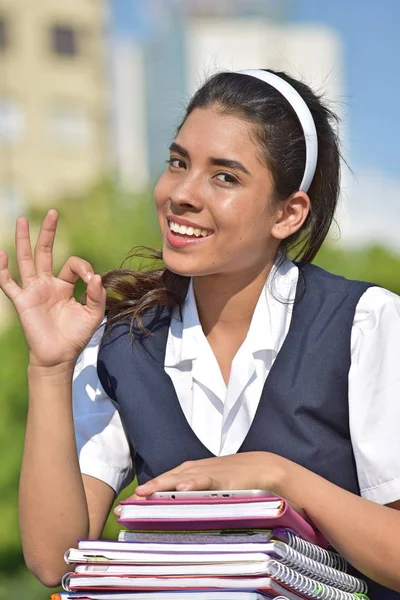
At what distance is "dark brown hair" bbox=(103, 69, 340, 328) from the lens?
266 centimetres

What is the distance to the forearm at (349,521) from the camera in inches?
88.9

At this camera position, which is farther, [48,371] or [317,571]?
[48,371]

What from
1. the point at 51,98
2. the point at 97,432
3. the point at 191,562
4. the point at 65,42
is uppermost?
the point at 191,562

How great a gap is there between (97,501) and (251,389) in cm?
40

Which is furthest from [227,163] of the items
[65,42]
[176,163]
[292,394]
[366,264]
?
[65,42]

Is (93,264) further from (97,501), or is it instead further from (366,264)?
A: (97,501)

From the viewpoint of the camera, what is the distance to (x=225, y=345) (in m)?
2.71

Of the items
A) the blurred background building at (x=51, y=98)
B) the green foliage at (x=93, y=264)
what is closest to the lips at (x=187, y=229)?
the green foliage at (x=93, y=264)

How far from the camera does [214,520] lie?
2080mm

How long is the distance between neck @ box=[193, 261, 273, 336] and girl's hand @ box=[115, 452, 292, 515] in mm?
504

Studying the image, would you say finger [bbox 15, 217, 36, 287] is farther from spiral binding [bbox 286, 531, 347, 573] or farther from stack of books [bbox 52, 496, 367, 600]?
spiral binding [bbox 286, 531, 347, 573]

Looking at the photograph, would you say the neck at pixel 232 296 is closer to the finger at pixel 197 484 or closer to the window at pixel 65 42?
the finger at pixel 197 484

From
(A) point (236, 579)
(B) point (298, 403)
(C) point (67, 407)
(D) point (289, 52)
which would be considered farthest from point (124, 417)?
(D) point (289, 52)

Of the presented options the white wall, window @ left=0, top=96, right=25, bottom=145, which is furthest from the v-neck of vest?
the white wall
